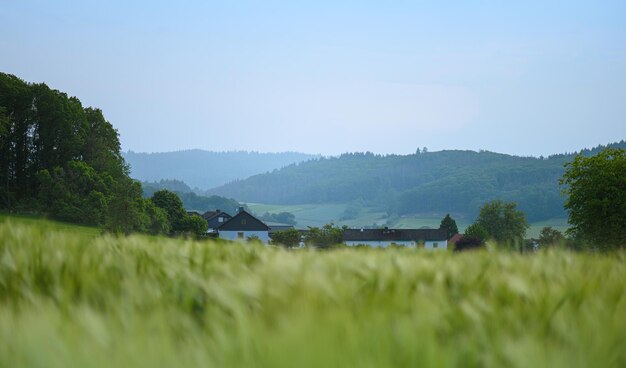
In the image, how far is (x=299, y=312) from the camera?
2.47 metres

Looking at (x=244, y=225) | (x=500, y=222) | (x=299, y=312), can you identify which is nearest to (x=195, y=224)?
(x=244, y=225)

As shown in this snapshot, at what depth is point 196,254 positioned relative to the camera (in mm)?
4609

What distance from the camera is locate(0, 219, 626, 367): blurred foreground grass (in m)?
1.97

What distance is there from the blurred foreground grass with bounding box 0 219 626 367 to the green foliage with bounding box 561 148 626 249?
51.6 m

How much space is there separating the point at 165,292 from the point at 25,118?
81.2m

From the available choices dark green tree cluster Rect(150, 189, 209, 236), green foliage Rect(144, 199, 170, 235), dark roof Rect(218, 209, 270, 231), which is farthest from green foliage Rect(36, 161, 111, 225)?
dark roof Rect(218, 209, 270, 231)

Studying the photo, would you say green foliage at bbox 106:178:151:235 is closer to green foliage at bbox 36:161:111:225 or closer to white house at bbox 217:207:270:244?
green foliage at bbox 36:161:111:225

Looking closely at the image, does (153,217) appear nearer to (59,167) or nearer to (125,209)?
(125,209)

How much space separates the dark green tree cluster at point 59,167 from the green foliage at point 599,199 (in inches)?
1726

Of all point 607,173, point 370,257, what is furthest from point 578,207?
point 370,257

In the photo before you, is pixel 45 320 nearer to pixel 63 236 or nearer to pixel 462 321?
pixel 462 321

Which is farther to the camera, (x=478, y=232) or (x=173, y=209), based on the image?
(x=478, y=232)

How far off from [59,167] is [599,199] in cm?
5496

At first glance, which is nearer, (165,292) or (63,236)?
(165,292)
